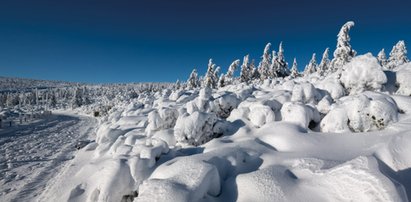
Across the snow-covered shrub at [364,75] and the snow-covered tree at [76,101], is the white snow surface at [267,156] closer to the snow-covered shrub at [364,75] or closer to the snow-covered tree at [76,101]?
the snow-covered shrub at [364,75]

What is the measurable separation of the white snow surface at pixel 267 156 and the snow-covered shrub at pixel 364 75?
0.04 m

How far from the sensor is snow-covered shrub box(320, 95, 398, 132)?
6.68 m

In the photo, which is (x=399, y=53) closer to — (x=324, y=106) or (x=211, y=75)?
(x=211, y=75)

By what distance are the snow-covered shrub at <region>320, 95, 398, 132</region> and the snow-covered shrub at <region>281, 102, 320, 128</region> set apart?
477mm

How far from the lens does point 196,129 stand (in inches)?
307

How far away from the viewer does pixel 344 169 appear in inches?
158

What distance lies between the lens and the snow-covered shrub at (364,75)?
28.8 ft

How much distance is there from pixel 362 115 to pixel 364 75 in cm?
291

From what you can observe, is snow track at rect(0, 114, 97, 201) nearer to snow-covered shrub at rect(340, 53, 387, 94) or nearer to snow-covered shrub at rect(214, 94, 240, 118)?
snow-covered shrub at rect(214, 94, 240, 118)

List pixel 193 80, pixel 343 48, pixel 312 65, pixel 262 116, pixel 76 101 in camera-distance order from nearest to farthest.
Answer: pixel 262 116
pixel 343 48
pixel 312 65
pixel 193 80
pixel 76 101

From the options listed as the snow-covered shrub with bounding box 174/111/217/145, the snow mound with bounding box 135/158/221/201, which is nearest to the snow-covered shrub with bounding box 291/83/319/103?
the snow-covered shrub with bounding box 174/111/217/145

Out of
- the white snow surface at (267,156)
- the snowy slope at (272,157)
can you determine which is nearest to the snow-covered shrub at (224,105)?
the white snow surface at (267,156)

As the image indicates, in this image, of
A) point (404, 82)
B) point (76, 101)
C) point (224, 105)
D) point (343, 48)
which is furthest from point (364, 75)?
point (76, 101)

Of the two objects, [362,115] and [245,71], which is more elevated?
[245,71]
